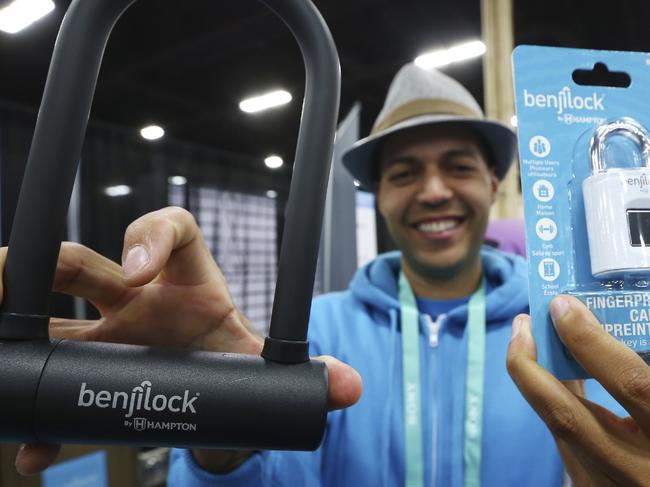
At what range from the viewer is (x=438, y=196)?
109cm

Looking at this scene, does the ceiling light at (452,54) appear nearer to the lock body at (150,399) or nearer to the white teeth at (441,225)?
the white teeth at (441,225)

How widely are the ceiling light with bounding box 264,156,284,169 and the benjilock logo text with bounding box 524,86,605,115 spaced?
6098 mm

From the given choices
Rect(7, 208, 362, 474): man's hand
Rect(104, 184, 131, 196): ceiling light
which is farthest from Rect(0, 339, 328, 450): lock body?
Rect(104, 184, 131, 196): ceiling light

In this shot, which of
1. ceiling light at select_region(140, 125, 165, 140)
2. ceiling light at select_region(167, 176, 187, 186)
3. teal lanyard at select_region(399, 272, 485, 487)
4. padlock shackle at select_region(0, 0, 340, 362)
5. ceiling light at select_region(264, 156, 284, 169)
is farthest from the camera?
ceiling light at select_region(264, 156, 284, 169)

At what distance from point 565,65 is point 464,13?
2.95 meters

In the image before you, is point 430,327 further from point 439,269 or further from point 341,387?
point 341,387

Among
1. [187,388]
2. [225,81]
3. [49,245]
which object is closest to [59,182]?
[49,245]

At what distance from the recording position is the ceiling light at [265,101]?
4.27m

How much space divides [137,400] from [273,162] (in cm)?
642

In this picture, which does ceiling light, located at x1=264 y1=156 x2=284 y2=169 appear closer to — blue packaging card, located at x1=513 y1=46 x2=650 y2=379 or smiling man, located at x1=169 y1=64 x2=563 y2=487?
smiling man, located at x1=169 y1=64 x2=563 y2=487

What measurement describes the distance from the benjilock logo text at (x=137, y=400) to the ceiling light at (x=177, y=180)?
5459 millimetres

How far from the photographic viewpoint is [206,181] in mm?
6035

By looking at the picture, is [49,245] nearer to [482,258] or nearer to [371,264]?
[371,264]

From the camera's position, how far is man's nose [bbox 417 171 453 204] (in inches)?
42.9
